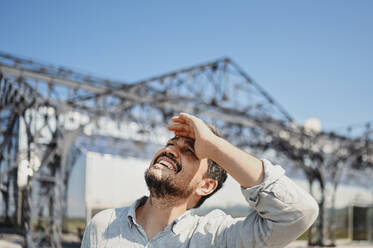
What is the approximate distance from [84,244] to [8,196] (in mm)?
13601

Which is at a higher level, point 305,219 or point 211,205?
point 305,219

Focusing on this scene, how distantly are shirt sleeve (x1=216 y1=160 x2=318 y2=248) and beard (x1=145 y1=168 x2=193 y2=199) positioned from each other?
1.13 ft

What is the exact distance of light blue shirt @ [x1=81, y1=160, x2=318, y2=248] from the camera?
1.50 meters

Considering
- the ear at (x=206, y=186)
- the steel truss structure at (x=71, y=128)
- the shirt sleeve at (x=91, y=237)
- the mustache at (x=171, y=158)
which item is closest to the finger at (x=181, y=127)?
the mustache at (x=171, y=158)

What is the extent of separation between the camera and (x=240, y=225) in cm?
166

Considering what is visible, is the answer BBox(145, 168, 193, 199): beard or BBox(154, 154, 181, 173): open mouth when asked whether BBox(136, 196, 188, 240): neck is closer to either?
BBox(145, 168, 193, 199): beard

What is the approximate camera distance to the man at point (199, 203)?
151cm

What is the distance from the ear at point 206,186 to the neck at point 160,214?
78 millimetres

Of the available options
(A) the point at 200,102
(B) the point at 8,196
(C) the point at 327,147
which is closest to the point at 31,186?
(B) the point at 8,196

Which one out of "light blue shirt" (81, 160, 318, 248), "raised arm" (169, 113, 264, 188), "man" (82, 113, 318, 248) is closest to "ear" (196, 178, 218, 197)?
"man" (82, 113, 318, 248)

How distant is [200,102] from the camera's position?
13984 millimetres

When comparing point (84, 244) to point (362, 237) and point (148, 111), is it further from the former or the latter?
point (362, 237)

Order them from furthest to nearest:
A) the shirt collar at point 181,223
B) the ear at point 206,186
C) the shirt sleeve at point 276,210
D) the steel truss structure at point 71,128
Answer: the steel truss structure at point 71,128 < the ear at point 206,186 < the shirt collar at point 181,223 < the shirt sleeve at point 276,210

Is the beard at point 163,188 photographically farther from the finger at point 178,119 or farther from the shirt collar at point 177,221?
the finger at point 178,119
